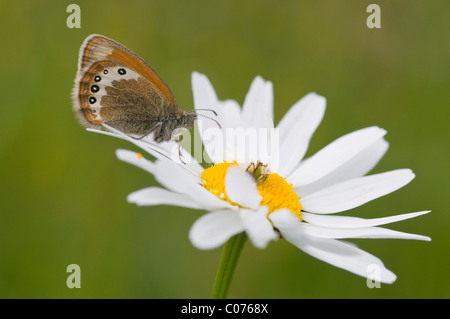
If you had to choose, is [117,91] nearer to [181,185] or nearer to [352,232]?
[181,185]

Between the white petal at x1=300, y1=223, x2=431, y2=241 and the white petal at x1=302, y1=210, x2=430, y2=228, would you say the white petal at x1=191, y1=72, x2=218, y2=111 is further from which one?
the white petal at x1=300, y1=223, x2=431, y2=241

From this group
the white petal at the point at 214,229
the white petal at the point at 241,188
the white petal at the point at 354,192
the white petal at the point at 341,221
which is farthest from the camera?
the white petal at the point at 354,192

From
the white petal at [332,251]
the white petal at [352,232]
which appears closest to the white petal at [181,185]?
the white petal at [332,251]

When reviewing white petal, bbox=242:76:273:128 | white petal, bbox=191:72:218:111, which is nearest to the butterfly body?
white petal, bbox=191:72:218:111

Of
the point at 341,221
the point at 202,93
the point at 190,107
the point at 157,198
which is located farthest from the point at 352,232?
the point at 190,107

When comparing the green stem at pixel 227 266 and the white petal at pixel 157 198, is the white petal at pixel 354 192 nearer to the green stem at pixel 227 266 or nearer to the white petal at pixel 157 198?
the green stem at pixel 227 266

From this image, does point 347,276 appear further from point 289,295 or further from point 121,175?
point 121,175
